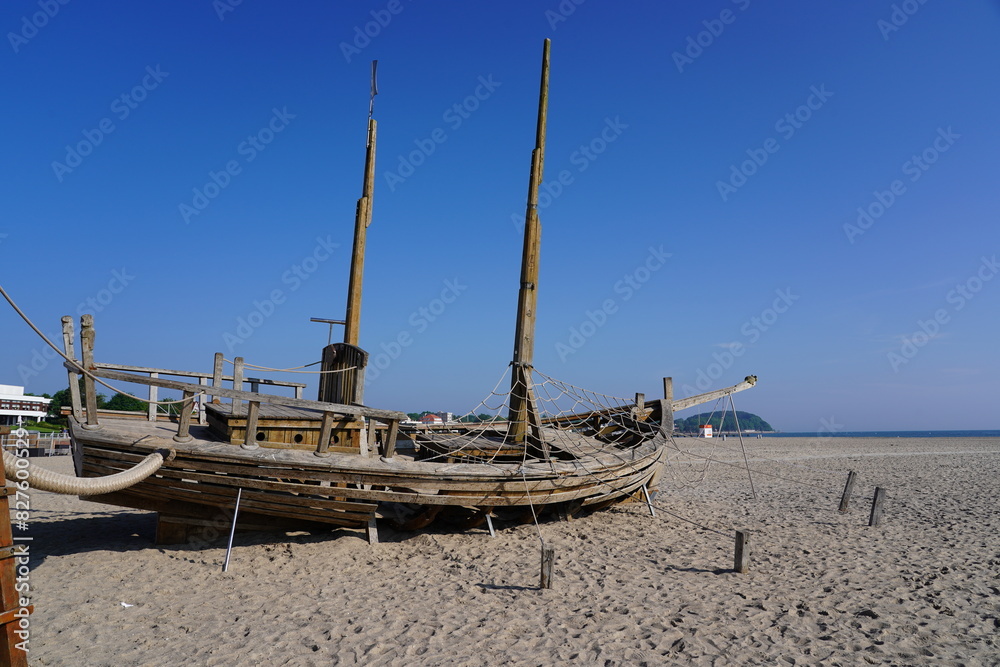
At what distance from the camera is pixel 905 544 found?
9.66 m

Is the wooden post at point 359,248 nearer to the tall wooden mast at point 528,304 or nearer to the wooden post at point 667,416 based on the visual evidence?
the tall wooden mast at point 528,304

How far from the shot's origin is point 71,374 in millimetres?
7559

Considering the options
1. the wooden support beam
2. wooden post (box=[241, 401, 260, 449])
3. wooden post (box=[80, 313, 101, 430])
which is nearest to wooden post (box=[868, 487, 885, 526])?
the wooden support beam

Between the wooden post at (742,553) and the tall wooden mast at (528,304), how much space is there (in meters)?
3.60

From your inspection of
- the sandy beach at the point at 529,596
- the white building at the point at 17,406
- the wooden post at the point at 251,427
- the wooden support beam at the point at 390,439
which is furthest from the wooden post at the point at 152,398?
the white building at the point at 17,406

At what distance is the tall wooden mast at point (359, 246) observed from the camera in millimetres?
12469

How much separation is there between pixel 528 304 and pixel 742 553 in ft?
18.1

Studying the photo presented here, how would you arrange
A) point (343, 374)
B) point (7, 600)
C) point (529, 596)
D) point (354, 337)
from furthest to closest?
1. point (354, 337)
2. point (343, 374)
3. point (529, 596)
4. point (7, 600)

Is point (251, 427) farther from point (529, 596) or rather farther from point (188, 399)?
point (529, 596)

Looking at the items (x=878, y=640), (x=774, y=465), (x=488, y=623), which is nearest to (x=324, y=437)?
(x=488, y=623)

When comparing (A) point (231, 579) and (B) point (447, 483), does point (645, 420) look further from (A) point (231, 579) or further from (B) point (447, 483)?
(A) point (231, 579)

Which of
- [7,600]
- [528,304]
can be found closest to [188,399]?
[7,600]

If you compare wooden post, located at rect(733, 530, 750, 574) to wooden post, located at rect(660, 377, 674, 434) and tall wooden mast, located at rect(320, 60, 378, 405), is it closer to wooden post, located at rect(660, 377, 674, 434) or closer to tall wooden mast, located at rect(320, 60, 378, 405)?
wooden post, located at rect(660, 377, 674, 434)

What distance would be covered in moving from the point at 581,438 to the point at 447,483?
4398mm
